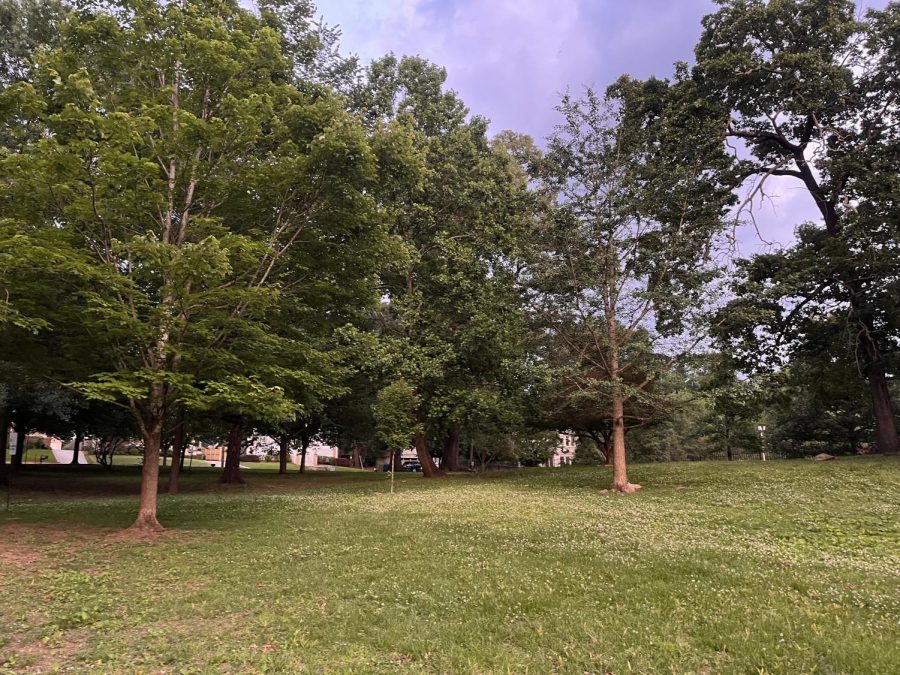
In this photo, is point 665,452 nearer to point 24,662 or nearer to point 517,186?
point 517,186

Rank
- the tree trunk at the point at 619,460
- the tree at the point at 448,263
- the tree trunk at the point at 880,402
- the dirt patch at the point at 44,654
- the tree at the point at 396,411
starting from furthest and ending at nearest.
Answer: the tree at the point at 448,263 < the tree trunk at the point at 880,402 < the tree at the point at 396,411 < the tree trunk at the point at 619,460 < the dirt patch at the point at 44,654

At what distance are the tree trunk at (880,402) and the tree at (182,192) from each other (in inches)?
867

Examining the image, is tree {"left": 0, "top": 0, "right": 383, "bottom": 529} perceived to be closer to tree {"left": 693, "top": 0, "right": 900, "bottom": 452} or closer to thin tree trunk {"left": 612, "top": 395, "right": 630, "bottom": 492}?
thin tree trunk {"left": 612, "top": 395, "right": 630, "bottom": 492}

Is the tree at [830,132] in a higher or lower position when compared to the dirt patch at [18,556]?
higher

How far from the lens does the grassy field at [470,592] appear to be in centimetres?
475

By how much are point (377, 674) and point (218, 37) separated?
1330cm

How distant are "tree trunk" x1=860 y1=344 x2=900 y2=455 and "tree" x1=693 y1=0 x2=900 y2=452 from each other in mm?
42

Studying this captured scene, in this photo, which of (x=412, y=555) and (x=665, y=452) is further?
(x=665, y=452)

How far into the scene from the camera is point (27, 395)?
864 inches

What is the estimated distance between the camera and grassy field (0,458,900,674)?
4750 mm

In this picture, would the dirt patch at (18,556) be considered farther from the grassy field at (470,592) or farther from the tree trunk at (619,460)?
the tree trunk at (619,460)

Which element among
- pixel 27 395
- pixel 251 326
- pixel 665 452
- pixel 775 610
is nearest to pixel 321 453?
pixel 665 452

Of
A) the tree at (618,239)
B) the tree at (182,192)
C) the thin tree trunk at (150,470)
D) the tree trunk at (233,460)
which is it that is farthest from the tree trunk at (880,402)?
the tree trunk at (233,460)

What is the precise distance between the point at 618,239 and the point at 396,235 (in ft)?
26.8
